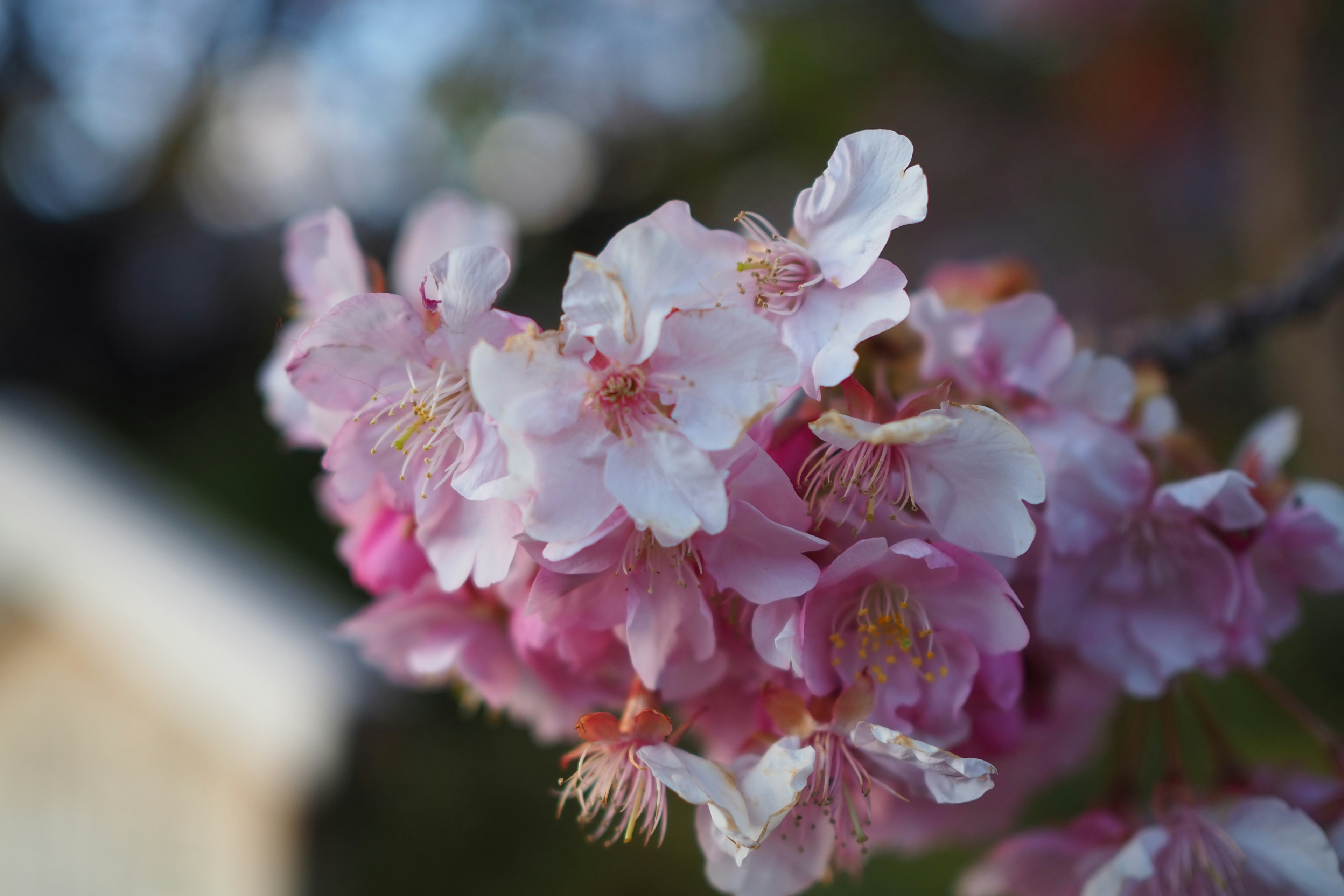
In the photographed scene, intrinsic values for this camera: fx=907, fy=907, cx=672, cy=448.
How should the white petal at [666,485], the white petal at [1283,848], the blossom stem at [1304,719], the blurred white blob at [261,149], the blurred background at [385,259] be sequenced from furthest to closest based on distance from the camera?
the blurred white blob at [261,149]
the blurred background at [385,259]
the blossom stem at [1304,719]
the white petal at [1283,848]
the white petal at [666,485]

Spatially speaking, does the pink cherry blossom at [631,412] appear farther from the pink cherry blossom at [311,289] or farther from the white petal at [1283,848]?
the white petal at [1283,848]

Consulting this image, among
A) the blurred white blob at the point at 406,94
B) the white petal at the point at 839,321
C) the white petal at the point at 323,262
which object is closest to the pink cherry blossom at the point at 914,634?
the white petal at the point at 839,321

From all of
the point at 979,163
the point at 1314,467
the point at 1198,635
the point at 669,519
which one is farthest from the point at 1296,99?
the point at 979,163

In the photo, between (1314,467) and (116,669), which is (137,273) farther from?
(1314,467)

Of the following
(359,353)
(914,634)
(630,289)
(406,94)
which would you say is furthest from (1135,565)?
(406,94)

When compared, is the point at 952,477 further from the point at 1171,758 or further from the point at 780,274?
the point at 1171,758

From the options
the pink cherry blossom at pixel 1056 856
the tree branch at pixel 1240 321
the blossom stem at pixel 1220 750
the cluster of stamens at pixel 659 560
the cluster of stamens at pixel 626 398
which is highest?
the cluster of stamens at pixel 626 398
